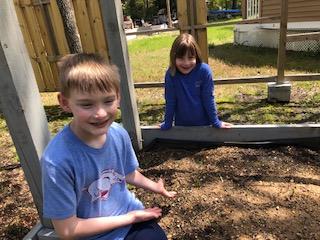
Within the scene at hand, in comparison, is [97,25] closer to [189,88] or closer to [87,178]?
[189,88]

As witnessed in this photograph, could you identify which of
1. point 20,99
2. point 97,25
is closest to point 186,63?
point 20,99

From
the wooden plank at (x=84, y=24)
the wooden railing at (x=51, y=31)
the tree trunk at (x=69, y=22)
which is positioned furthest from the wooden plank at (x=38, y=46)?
the tree trunk at (x=69, y=22)

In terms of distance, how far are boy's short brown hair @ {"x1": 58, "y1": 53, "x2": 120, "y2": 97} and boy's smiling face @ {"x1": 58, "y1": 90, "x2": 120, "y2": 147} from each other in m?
0.02

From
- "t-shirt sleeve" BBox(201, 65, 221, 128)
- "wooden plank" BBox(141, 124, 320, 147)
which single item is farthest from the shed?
"wooden plank" BBox(141, 124, 320, 147)

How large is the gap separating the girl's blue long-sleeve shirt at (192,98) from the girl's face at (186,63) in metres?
0.04

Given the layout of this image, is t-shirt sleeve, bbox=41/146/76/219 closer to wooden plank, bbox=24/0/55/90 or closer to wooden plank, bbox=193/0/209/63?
wooden plank, bbox=193/0/209/63

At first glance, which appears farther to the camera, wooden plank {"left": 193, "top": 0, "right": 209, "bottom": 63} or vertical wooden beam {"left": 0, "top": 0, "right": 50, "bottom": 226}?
wooden plank {"left": 193, "top": 0, "right": 209, "bottom": 63}

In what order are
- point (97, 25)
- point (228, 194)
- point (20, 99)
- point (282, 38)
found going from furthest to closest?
1. point (97, 25)
2. point (282, 38)
3. point (228, 194)
4. point (20, 99)

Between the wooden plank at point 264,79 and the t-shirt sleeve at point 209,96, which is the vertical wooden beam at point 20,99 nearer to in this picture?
the t-shirt sleeve at point 209,96

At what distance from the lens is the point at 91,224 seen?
1586 mm

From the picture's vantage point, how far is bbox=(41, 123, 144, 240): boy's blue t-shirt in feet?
4.85

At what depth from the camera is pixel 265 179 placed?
268cm

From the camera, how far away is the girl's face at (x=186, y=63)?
317 cm

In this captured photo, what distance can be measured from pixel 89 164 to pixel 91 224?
0.89 feet
